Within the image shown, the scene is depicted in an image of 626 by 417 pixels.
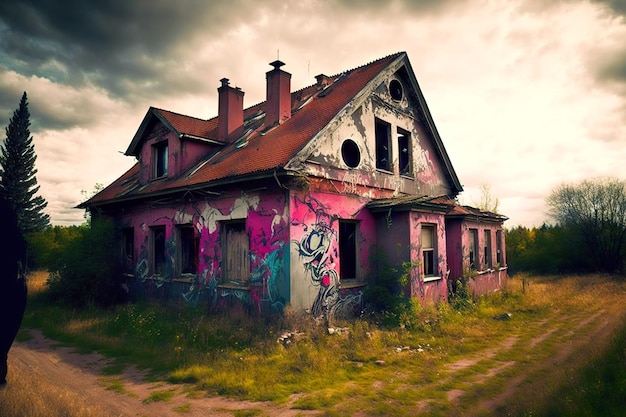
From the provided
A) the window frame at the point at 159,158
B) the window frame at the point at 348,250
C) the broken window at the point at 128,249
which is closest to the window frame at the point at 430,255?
the window frame at the point at 348,250

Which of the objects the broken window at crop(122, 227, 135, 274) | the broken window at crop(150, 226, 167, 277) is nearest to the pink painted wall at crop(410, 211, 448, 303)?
the broken window at crop(150, 226, 167, 277)

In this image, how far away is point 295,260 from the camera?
30.1 feet

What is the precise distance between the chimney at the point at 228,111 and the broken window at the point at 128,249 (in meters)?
5.48

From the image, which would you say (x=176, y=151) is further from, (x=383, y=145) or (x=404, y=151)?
(x=404, y=151)

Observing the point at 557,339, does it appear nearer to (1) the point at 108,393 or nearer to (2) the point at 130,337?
(1) the point at 108,393

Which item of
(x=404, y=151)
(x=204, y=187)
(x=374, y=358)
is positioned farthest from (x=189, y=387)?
(x=404, y=151)

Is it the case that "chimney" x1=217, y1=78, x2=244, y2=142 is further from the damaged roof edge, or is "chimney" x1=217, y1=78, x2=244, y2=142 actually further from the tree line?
the tree line

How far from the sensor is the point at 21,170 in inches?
1320

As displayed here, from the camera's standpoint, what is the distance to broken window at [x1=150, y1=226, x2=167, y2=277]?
13555 millimetres

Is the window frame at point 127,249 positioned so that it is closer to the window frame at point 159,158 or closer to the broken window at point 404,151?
the window frame at point 159,158

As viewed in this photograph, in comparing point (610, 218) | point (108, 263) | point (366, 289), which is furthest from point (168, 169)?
point (610, 218)

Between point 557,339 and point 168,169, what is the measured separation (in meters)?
13.2

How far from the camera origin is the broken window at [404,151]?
1386cm

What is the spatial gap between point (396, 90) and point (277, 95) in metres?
4.44
